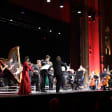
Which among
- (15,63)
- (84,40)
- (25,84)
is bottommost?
(25,84)

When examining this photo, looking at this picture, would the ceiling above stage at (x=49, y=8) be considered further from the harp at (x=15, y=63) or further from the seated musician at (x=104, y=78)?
the seated musician at (x=104, y=78)

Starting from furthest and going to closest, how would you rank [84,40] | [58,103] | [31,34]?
1. [84,40]
2. [31,34]
3. [58,103]

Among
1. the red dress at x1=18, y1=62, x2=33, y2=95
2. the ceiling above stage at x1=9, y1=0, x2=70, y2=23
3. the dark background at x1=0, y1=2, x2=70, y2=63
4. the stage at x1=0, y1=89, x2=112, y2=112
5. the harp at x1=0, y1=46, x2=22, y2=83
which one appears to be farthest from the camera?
the ceiling above stage at x1=9, y1=0, x2=70, y2=23

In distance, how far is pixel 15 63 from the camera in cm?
897

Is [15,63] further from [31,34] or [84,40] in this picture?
[84,40]

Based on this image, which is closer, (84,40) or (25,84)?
(25,84)

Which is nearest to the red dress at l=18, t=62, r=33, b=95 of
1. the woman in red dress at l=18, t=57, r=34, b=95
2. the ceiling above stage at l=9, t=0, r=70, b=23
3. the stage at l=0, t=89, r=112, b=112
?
the woman in red dress at l=18, t=57, r=34, b=95

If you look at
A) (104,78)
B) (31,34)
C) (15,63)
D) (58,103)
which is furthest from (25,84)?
(31,34)

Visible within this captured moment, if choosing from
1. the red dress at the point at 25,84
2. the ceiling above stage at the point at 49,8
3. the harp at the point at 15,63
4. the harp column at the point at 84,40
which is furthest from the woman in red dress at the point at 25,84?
the harp column at the point at 84,40

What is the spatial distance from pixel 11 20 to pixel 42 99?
8.22 metres

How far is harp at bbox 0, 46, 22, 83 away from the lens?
28.5ft

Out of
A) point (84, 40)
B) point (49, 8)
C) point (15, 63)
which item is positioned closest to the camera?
point (15, 63)

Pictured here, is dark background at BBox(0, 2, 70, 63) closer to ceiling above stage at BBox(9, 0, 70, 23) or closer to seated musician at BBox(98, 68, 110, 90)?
ceiling above stage at BBox(9, 0, 70, 23)

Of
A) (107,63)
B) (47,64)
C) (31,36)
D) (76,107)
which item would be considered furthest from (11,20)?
(76,107)
